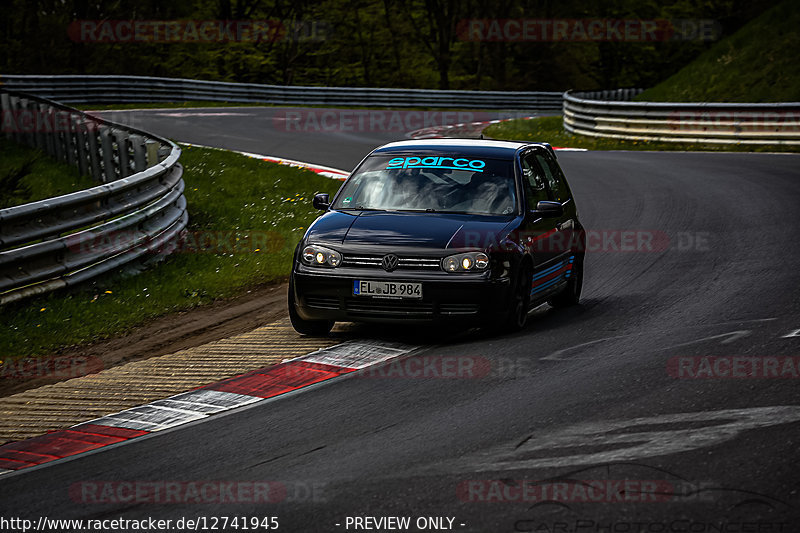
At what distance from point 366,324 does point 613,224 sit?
6537 millimetres

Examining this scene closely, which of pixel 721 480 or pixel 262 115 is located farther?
pixel 262 115

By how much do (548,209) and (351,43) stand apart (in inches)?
2059

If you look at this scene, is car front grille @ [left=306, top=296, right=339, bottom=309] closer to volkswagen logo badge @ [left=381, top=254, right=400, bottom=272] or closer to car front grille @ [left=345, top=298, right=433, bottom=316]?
car front grille @ [left=345, top=298, right=433, bottom=316]

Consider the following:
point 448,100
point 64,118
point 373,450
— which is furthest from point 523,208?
point 448,100

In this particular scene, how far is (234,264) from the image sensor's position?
1273 cm

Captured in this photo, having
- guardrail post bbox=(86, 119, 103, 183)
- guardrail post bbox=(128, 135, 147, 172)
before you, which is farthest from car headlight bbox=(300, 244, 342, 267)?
guardrail post bbox=(86, 119, 103, 183)

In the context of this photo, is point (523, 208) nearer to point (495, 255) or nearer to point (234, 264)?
point (495, 255)

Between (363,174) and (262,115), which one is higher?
(363,174)

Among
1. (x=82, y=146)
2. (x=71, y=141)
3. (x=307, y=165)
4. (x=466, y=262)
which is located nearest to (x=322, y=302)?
(x=466, y=262)

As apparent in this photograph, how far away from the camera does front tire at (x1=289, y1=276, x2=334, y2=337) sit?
9094 mm

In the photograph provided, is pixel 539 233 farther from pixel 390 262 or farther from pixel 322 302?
pixel 322 302

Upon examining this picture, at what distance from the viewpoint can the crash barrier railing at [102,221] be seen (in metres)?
9.89

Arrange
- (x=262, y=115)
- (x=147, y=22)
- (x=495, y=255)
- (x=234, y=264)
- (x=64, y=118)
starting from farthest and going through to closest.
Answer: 1. (x=147, y=22)
2. (x=262, y=115)
3. (x=64, y=118)
4. (x=234, y=264)
5. (x=495, y=255)

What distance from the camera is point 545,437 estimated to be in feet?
19.9
